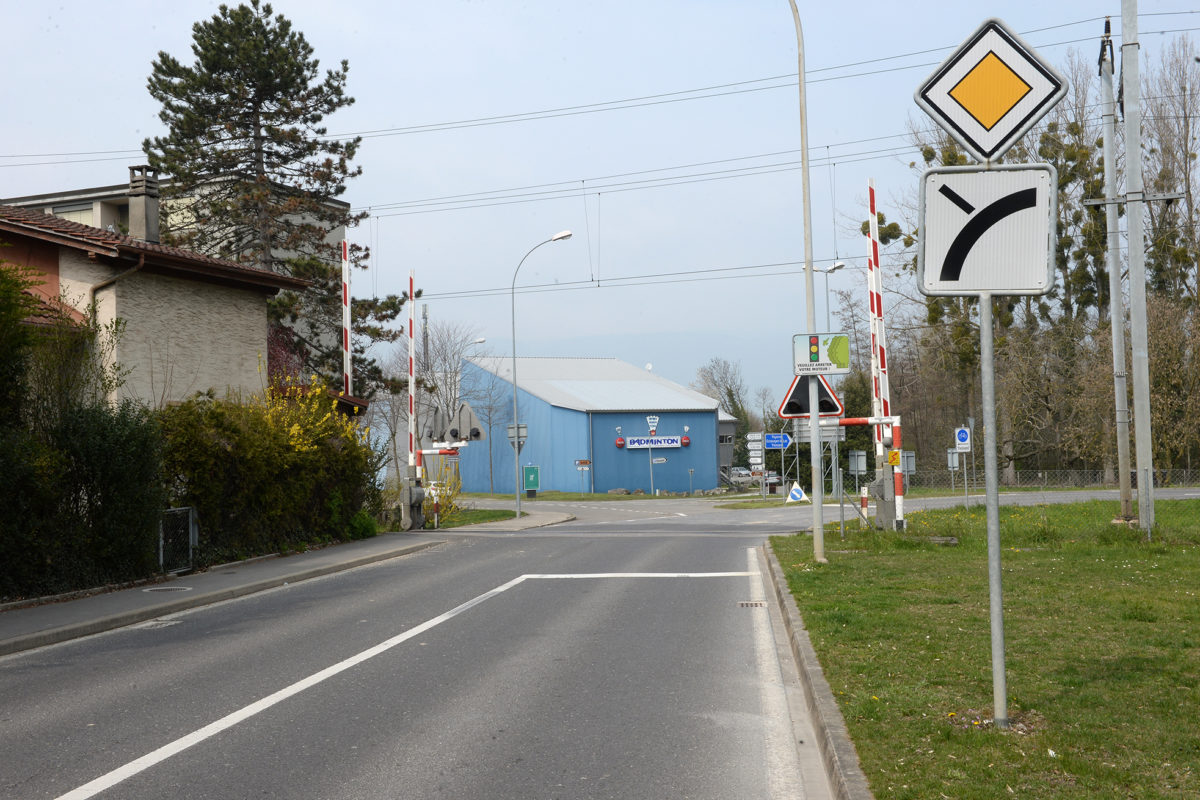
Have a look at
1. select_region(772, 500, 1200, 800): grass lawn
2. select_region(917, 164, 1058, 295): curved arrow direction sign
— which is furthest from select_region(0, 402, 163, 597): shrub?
select_region(917, 164, 1058, 295): curved arrow direction sign

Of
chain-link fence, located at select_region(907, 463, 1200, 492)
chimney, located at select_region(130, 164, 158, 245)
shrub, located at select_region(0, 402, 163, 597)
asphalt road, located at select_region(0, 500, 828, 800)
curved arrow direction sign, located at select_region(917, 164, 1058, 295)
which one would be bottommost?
chain-link fence, located at select_region(907, 463, 1200, 492)

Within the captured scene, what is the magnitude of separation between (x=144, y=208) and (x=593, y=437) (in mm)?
40167

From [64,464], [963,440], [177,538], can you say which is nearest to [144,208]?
[177,538]

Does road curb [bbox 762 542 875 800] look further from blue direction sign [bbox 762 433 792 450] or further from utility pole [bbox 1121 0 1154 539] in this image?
blue direction sign [bbox 762 433 792 450]

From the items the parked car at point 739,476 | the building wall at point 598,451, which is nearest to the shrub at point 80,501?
the building wall at point 598,451

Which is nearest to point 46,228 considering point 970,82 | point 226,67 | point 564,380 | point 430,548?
point 430,548

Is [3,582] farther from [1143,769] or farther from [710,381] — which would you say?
[710,381]

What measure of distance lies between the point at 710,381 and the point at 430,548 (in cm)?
9151

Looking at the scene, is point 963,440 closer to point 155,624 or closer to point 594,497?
point 594,497

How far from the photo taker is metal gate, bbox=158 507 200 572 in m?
15.4

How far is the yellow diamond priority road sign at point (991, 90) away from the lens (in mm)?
5586

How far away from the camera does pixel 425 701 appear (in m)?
7.31

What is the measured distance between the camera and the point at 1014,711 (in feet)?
19.5

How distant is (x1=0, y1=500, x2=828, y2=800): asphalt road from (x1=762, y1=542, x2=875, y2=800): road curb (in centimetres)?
13
